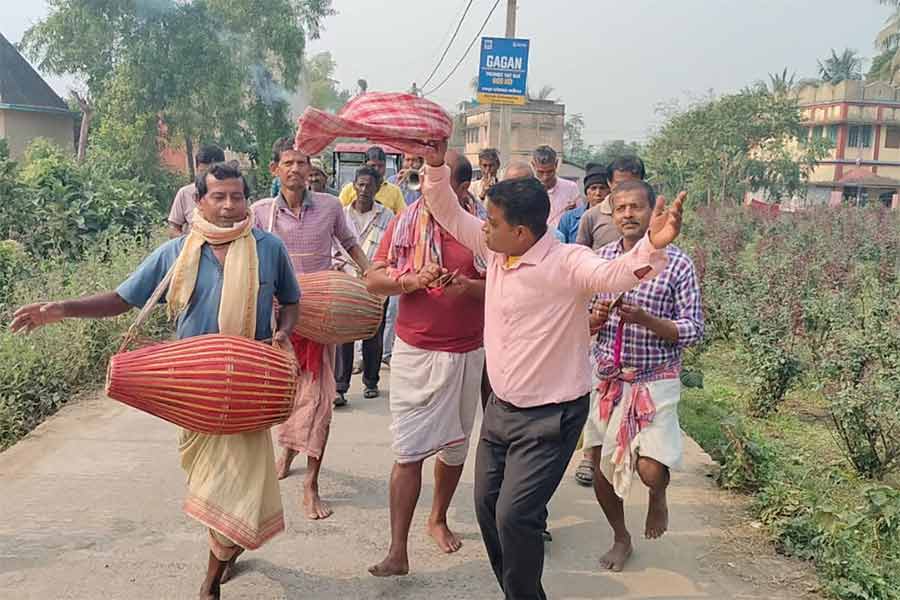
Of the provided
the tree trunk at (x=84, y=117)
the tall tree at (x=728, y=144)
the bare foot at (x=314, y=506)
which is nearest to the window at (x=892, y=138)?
the tall tree at (x=728, y=144)

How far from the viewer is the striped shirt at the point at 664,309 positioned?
3.53 meters

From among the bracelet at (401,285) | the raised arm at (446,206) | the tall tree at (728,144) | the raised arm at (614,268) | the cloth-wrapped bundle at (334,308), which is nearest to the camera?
the raised arm at (614,268)

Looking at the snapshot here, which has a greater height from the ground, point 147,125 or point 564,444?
point 147,125

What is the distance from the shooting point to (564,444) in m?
3.08

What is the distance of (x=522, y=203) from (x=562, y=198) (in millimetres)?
3298

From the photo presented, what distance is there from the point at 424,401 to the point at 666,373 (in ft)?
3.42

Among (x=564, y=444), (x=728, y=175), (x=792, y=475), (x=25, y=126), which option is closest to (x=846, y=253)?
(x=792, y=475)

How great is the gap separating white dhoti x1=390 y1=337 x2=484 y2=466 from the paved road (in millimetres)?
595

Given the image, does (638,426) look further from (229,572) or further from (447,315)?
(229,572)

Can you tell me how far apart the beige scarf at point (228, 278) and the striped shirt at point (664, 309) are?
1.40 m

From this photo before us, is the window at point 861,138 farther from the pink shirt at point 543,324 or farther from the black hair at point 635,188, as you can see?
the pink shirt at point 543,324

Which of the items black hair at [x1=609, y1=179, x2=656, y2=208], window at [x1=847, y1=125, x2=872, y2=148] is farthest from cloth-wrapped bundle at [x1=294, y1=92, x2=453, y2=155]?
window at [x1=847, y1=125, x2=872, y2=148]

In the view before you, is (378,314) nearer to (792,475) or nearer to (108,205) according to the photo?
(792,475)

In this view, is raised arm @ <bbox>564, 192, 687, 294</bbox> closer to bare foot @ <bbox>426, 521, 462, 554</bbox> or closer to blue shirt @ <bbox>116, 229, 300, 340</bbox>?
blue shirt @ <bbox>116, 229, 300, 340</bbox>
